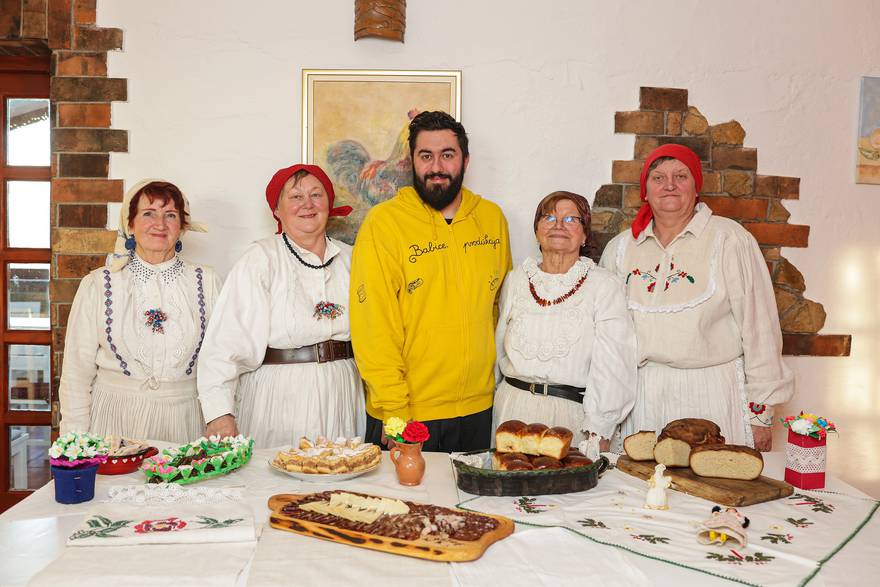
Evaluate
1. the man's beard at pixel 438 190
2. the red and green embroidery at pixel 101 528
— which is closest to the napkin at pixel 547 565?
the red and green embroidery at pixel 101 528

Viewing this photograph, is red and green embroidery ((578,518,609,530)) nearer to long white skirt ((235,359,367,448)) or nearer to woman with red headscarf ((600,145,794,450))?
woman with red headscarf ((600,145,794,450))

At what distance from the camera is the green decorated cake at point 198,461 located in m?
1.95

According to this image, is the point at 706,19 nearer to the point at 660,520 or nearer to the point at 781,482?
the point at 781,482

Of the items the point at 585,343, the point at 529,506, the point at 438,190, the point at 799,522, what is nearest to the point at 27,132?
the point at 438,190

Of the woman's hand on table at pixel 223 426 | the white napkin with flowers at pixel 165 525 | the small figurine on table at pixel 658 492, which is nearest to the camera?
the white napkin with flowers at pixel 165 525

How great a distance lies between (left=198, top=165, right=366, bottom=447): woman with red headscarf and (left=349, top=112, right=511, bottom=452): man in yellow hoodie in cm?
12

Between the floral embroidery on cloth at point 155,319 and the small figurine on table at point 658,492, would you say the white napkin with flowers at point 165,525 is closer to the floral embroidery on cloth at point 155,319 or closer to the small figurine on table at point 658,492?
the small figurine on table at point 658,492

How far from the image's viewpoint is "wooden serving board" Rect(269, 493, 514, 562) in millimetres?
1495

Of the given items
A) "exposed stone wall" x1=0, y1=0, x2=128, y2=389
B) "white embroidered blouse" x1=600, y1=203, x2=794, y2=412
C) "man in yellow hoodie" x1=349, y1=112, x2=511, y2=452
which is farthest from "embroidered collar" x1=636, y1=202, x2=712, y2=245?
"exposed stone wall" x1=0, y1=0, x2=128, y2=389

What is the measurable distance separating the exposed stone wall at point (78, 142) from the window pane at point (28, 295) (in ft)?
1.37

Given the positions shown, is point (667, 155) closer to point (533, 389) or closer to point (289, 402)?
point (533, 389)

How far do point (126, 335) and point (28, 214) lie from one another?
1381 millimetres

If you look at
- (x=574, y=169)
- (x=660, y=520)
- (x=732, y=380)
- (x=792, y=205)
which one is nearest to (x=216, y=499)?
(x=660, y=520)

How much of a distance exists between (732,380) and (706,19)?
1792 mm
